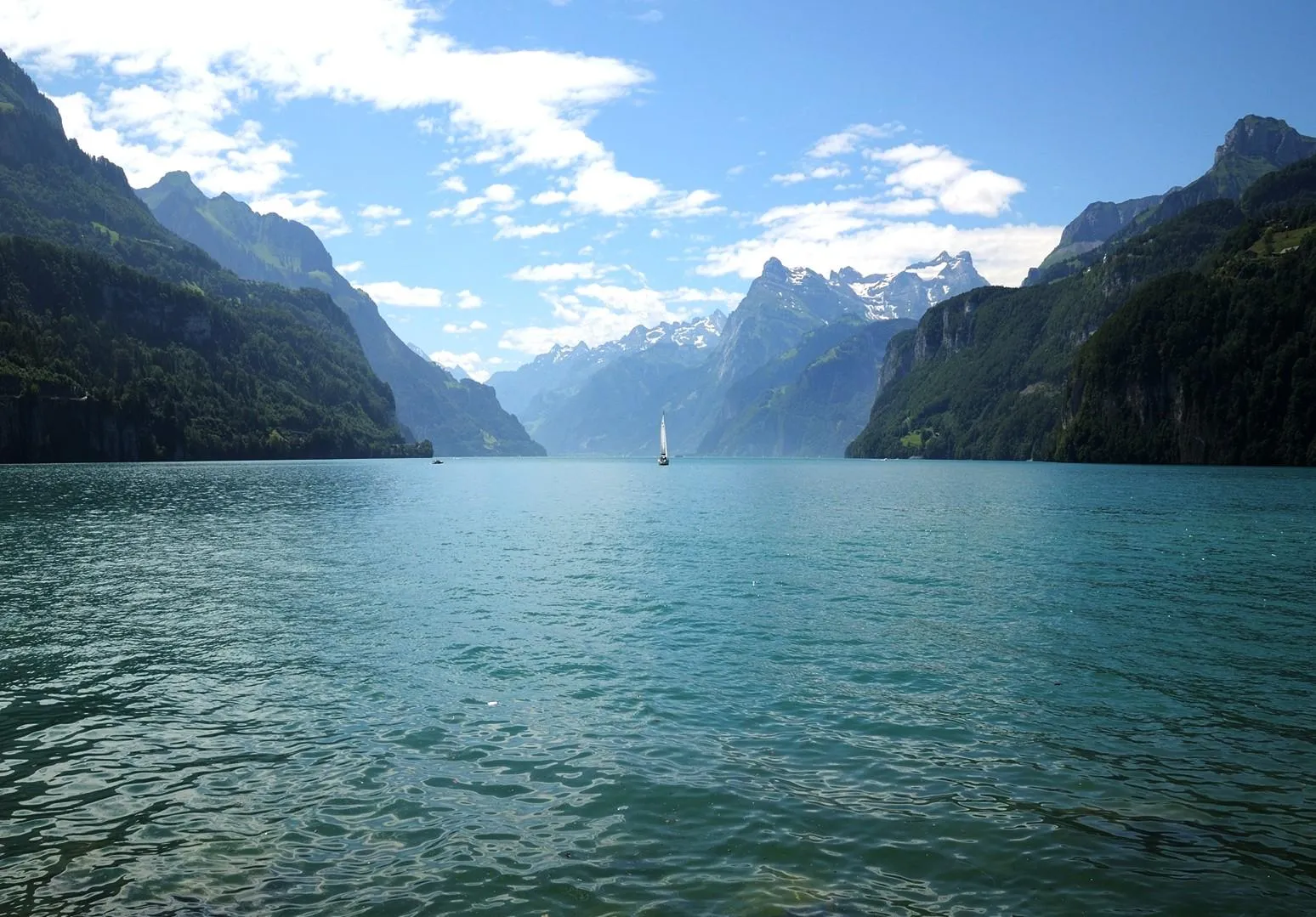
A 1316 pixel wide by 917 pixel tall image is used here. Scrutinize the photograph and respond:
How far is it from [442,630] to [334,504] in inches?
3325

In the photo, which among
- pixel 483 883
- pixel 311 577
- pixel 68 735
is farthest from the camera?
pixel 311 577

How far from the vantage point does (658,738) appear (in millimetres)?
22953

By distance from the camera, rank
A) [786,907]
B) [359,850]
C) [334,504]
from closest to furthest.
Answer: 1. [786,907]
2. [359,850]
3. [334,504]

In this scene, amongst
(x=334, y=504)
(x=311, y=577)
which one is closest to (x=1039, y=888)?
(x=311, y=577)

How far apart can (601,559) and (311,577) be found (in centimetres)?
2000

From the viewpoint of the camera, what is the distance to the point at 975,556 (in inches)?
2426

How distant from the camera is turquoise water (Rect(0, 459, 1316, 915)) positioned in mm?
15016

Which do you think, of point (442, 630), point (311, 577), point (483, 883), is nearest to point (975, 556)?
point (442, 630)

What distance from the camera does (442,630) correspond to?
123 feet

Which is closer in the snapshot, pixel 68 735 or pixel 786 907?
pixel 786 907

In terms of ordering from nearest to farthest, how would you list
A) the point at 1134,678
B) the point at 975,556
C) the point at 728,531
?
the point at 1134,678 < the point at 975,556 < the point at 728,531

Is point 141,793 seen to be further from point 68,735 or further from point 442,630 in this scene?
point 442,630

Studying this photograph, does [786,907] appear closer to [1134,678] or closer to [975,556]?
[1134,678]

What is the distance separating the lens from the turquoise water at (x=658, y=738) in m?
15.0
